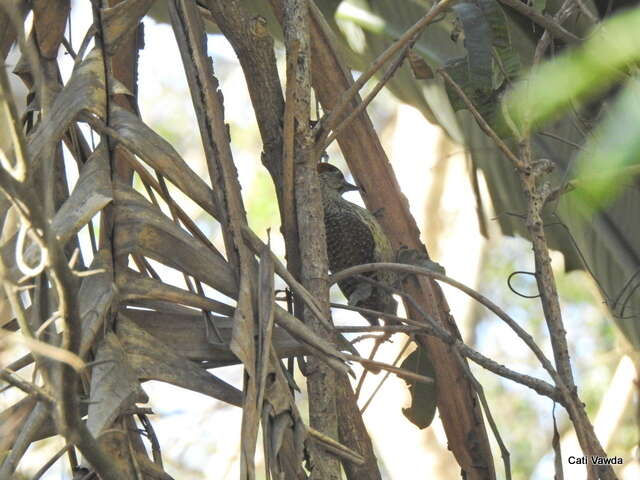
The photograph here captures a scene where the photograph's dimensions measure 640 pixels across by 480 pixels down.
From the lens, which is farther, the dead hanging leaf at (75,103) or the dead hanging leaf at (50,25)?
the dead hanging leaf at (50,25)

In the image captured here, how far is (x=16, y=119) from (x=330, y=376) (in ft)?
2.87

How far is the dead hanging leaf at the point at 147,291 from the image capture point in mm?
1422

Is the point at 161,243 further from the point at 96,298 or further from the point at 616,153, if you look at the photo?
the point at 616,153

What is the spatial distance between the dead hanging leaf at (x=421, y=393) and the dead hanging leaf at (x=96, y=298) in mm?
1085

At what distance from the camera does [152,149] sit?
61.6 inches

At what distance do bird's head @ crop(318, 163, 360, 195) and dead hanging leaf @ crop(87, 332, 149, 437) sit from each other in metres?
2.19

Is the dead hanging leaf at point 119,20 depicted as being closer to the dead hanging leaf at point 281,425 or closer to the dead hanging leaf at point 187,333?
the dead hanging leaf at point 187,333

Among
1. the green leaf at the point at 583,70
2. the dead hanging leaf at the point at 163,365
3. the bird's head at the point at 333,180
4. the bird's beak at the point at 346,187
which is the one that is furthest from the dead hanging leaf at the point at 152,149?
the bird's beak at the point at 346,187

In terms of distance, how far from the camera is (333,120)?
6.07 ft

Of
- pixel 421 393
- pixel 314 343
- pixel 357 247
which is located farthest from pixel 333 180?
pixel 314 343

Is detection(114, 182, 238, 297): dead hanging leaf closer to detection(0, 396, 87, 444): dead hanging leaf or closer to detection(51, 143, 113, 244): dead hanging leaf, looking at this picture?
detection(51, 143, 113, 244): dead hanging leaf

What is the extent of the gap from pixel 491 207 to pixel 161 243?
203cm

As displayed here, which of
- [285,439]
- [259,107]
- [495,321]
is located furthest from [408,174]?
[285,439]

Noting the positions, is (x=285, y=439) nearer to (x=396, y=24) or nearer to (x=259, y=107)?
(x=259, y=107)
